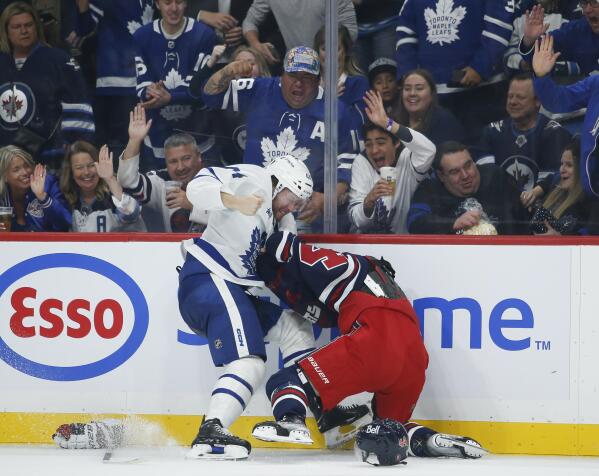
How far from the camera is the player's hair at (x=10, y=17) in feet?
14.4

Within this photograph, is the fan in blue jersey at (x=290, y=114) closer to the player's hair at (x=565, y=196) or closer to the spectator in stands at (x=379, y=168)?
the spectator in stands at (x=379, y=168)

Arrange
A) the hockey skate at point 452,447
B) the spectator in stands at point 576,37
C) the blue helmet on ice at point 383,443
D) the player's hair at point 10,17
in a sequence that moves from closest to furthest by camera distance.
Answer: the blue helmet on ice at point 383,443
the hockey skate at point 452,447
the spectator in stands at point 576,37
the player's hair at point 10,17

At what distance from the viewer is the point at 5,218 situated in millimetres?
4238

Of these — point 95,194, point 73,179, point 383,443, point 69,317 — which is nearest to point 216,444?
point 383,443

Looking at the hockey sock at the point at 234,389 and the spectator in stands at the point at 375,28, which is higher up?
the spectator in stands at the point at 375,28

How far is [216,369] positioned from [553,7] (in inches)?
83.9

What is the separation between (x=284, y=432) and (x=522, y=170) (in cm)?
158

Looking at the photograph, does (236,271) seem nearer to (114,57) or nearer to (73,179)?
(73,179)

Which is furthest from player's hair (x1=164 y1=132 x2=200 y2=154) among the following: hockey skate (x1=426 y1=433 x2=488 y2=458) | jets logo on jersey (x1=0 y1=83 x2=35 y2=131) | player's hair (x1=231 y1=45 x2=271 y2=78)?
hockey skate (x1=426 y1=433 x2=488 y2=458)

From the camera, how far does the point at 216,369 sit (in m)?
4.02

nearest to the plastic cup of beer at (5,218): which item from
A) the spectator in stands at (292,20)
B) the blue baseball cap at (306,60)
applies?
the spectator in stands at (292,20)

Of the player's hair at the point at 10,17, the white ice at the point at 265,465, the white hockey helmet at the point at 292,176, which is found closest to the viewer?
the white ice at the point at 265,465

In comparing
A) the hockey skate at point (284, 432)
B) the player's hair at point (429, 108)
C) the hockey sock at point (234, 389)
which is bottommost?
the hockey skate at point (284, 432)

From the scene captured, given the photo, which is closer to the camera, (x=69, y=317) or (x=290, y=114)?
(x=69, y=317)
